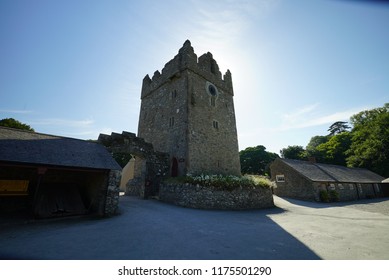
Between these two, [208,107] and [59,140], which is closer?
[59,140]

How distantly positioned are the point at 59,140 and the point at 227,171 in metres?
13.8

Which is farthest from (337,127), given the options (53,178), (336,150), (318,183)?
(53,178)

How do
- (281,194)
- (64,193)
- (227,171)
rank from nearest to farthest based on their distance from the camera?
(64,193) → (227,171) → (281,194)

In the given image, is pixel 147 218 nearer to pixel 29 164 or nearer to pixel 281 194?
pixel 29 164

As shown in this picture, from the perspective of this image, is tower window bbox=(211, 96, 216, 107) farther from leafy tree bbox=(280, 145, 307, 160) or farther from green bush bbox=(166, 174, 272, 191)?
leafy tree bbox=(280, 145, 307, 160)

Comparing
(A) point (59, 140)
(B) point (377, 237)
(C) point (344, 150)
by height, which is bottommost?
(B) point (377, 237)

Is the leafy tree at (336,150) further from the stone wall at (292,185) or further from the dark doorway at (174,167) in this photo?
the dark doorway at (174,167)

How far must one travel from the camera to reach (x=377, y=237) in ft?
20.8

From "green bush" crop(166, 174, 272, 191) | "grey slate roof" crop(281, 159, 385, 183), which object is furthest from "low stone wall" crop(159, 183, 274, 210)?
"grey slate roof" crop(281, 159, 385, 183)

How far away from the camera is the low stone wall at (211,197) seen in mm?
11484

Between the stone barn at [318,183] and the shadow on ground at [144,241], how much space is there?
52.3 ft

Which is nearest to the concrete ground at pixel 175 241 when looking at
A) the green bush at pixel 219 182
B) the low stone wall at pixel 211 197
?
the low stone wall at pixel 211 197

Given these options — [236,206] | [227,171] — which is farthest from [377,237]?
[227,171]

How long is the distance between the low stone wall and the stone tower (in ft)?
7.90
